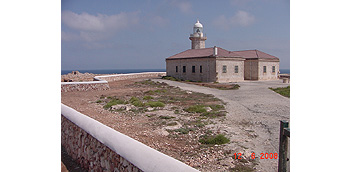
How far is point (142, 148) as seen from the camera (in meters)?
3.33

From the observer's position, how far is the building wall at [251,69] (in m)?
27.8

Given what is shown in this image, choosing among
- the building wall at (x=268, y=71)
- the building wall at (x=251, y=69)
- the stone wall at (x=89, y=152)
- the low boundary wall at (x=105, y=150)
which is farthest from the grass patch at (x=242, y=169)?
the building wall at (x=268, y=71)

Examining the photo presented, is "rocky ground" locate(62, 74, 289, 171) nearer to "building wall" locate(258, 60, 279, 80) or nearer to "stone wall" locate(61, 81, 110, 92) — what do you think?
"stone wall" locate(61, 81, 110, 92)

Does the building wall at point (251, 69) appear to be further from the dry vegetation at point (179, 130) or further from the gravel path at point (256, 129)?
the dry vegetation at point (179, 130)

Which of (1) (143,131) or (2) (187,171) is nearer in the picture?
(2) (187,171)

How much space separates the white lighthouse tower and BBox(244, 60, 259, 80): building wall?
7.23m

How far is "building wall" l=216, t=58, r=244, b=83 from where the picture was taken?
24.8 m

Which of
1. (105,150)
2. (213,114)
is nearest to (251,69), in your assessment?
(213,114)

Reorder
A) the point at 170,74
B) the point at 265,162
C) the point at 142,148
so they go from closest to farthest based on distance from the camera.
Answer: the point at 142,148, the point at 265,162, the point at 170,74

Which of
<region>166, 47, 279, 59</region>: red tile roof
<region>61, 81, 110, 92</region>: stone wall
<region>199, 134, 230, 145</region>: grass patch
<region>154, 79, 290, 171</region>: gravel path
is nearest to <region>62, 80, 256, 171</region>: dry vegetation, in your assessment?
<region>199, 134, 230, 145</region>: grass patch

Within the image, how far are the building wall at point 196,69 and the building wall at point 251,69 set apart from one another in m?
5.65
